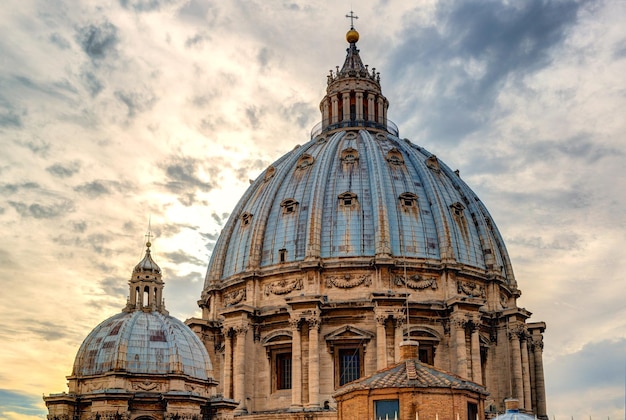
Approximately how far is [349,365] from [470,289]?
11749 mm

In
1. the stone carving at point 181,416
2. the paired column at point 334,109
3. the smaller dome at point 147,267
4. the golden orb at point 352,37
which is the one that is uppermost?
the golden orb at point 352,37

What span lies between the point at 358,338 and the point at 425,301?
5.83m

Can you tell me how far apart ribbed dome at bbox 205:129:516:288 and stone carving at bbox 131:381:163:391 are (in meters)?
21.0

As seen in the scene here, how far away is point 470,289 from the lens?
64.4 metres

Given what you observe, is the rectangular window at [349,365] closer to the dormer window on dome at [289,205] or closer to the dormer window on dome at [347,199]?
the dormer window on dome at [347,199]

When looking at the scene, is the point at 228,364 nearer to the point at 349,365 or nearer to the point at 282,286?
the point at 282,286

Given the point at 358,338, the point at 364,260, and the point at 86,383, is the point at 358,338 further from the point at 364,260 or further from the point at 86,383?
the point at 86,383

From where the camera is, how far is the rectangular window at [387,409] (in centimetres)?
3544

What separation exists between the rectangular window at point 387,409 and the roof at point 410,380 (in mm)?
664

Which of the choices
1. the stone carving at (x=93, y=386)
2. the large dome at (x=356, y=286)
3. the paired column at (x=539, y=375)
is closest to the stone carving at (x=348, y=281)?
the large dome at (x=356, y=286)

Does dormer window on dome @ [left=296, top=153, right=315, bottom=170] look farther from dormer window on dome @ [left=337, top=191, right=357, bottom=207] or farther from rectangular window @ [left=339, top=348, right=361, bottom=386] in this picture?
rectangular window @ [left=339, top=348, right=361, bottom=386]

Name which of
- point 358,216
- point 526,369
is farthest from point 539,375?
point 358,216

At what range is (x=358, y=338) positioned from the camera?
195 feet

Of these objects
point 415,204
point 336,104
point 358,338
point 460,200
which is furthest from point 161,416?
point 336,104
